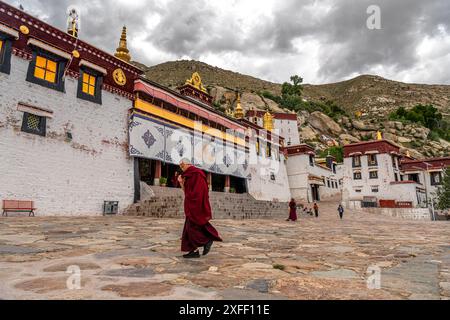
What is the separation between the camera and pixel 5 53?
1134 cm

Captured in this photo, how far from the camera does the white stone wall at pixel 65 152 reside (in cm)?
1107

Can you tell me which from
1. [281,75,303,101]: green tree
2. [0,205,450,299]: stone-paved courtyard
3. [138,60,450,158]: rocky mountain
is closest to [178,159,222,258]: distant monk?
[0,205,450,299]: stone-paved courtyard

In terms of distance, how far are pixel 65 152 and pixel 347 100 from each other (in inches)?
3918

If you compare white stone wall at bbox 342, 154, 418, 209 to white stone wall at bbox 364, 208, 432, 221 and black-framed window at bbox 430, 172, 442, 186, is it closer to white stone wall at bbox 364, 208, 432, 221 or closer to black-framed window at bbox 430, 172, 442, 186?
white stone wall at bbox 364, 208, 432, 221

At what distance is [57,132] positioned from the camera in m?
12.5

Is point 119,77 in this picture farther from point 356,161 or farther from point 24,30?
point 356,161

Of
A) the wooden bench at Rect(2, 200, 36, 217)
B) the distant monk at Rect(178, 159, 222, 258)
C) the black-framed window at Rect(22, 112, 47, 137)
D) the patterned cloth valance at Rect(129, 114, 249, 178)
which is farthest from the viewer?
the patterned cloth valance at Rect(129, 114, 249, 178)

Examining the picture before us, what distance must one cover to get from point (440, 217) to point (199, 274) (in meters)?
35.7

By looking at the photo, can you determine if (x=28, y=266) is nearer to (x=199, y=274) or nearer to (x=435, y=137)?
(x=199, y=274)

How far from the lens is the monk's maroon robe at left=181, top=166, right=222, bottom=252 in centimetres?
397

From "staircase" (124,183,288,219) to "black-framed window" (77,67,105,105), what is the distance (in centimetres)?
529

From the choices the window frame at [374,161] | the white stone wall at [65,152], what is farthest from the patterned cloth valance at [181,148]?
the window frame at [374,161]

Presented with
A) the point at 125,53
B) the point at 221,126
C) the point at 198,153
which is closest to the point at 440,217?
the point at 221,126
